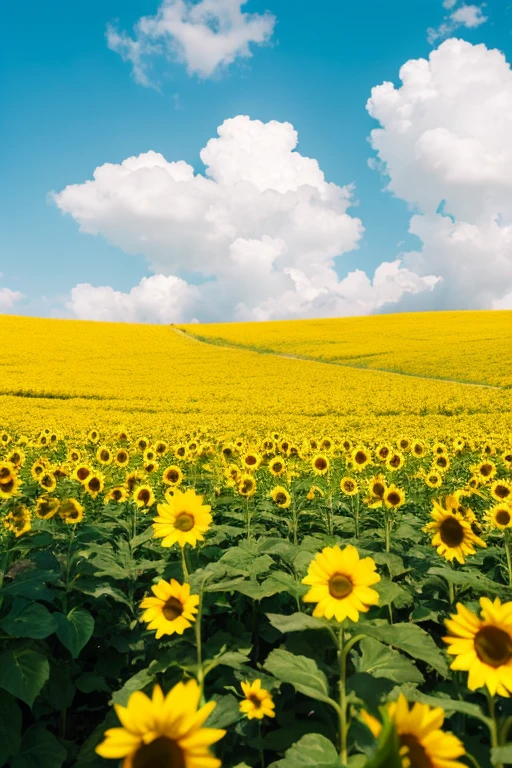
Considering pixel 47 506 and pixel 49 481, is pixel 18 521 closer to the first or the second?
pixel 47 506

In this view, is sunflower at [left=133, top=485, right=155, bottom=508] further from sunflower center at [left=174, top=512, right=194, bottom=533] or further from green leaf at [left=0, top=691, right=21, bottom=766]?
green leaf at [left=0, top=691, right=21, bottom=766]

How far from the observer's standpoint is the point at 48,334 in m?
49.5

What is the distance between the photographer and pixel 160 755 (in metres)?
1.02

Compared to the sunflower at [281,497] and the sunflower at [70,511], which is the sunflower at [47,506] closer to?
the sunflower at [70,511]

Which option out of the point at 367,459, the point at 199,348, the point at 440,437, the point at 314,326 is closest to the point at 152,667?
the point at 367,459

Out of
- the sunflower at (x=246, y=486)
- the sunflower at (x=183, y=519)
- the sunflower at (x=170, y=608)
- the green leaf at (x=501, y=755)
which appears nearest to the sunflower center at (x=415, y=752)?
the green leaf at (x=501, y=755)

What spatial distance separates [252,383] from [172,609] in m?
25.7

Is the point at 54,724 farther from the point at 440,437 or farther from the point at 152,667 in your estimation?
the point at 440,437

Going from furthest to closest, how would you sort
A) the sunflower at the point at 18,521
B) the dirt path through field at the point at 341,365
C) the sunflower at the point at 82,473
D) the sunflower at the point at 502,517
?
the dirt path through field at the point at 341,365 < the sunflower at the point at 82,473 < the sunflower at the point at 502,517 < the sunflower at the point at 18,521

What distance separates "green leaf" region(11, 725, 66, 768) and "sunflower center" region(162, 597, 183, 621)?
1130 millimetres

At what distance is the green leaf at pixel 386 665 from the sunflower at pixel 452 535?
29.8 inches

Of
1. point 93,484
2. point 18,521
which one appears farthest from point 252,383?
point 18,521

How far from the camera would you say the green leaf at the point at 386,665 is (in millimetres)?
2154

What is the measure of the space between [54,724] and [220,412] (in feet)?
56.1
